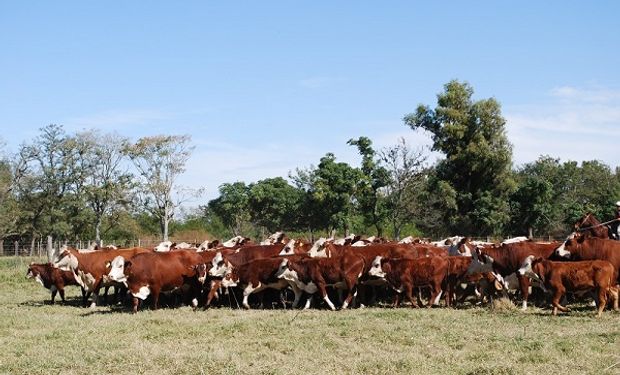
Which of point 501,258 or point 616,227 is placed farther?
point 616,227

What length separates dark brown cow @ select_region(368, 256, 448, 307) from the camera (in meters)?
15.6

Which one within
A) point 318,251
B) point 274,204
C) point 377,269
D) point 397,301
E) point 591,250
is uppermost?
point 274,204

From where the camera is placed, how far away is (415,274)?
15648mm

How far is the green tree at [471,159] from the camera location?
42781mm

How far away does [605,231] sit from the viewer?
18281 millimetres

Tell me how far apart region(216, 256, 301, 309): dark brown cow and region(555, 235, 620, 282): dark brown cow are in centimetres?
590

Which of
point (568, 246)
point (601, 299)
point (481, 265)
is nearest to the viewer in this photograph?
point (601, 299)

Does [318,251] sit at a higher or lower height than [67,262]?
higher

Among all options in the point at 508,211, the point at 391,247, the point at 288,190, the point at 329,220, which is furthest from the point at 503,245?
the point at 288,190

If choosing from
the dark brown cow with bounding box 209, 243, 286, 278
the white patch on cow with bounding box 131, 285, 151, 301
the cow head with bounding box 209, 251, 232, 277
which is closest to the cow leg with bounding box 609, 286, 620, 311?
the dark brown cow with bounding box 209, 243, 286, 278

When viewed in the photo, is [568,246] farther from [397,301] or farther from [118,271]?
[118,271]

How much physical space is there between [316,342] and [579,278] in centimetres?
565

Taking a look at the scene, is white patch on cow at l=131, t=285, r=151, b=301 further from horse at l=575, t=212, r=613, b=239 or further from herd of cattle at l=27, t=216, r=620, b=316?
horse at l=575, t=212, r=613, b=239

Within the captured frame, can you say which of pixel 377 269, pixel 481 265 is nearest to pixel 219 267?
pixel 377 269
